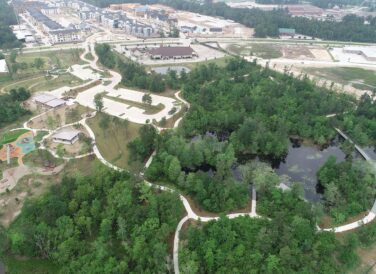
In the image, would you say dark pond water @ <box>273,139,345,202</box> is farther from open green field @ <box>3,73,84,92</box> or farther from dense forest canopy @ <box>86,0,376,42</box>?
dense forest canopy @ <box>86,0,376,42</box>

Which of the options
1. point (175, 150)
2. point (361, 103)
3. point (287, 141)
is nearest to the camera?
point (175, 150)

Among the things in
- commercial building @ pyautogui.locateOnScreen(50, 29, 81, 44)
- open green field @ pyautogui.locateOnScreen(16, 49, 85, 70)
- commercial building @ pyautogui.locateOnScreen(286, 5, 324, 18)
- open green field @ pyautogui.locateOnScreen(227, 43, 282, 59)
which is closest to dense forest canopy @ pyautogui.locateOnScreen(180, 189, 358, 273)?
open green field @ pyautogui.locateOnScreen(16, 49, 85, 70)

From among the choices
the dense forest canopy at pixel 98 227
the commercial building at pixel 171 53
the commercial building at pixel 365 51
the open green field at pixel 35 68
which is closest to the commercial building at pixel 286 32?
the commercial building at pixel 365 51

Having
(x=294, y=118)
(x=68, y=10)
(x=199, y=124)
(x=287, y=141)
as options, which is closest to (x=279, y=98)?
(x=294, y=118)

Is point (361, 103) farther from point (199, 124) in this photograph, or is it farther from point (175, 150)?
point (175, 150)

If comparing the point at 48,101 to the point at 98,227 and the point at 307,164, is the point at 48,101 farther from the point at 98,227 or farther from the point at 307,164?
the point at 307,164

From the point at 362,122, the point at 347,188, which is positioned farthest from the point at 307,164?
the point at 362,122
